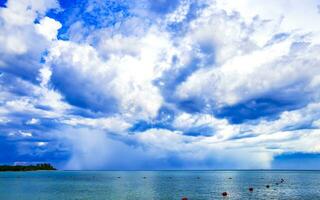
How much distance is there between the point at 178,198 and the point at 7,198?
1493 inches

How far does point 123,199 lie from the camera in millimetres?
70875

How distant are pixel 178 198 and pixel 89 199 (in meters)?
19.3

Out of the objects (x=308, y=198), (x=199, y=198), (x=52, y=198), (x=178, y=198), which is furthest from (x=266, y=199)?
(x=52, y=198)

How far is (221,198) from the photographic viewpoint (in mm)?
75625

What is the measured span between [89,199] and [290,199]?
4380 centimetres

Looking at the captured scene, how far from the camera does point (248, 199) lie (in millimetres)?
74188

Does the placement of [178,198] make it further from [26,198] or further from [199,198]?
[26,198]

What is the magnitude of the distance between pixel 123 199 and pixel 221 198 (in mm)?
22091

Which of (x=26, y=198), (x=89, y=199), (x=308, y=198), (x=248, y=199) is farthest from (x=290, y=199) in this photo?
(x=26, y=198)

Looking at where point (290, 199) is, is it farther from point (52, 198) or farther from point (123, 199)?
point (52, 198)

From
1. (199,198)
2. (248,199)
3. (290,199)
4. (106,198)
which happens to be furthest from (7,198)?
(290,199)

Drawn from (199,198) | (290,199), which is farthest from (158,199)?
(290,199)

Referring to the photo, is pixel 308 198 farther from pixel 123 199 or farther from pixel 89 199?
pixel 89 199

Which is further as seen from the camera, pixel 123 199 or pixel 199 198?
pixel 199 198
